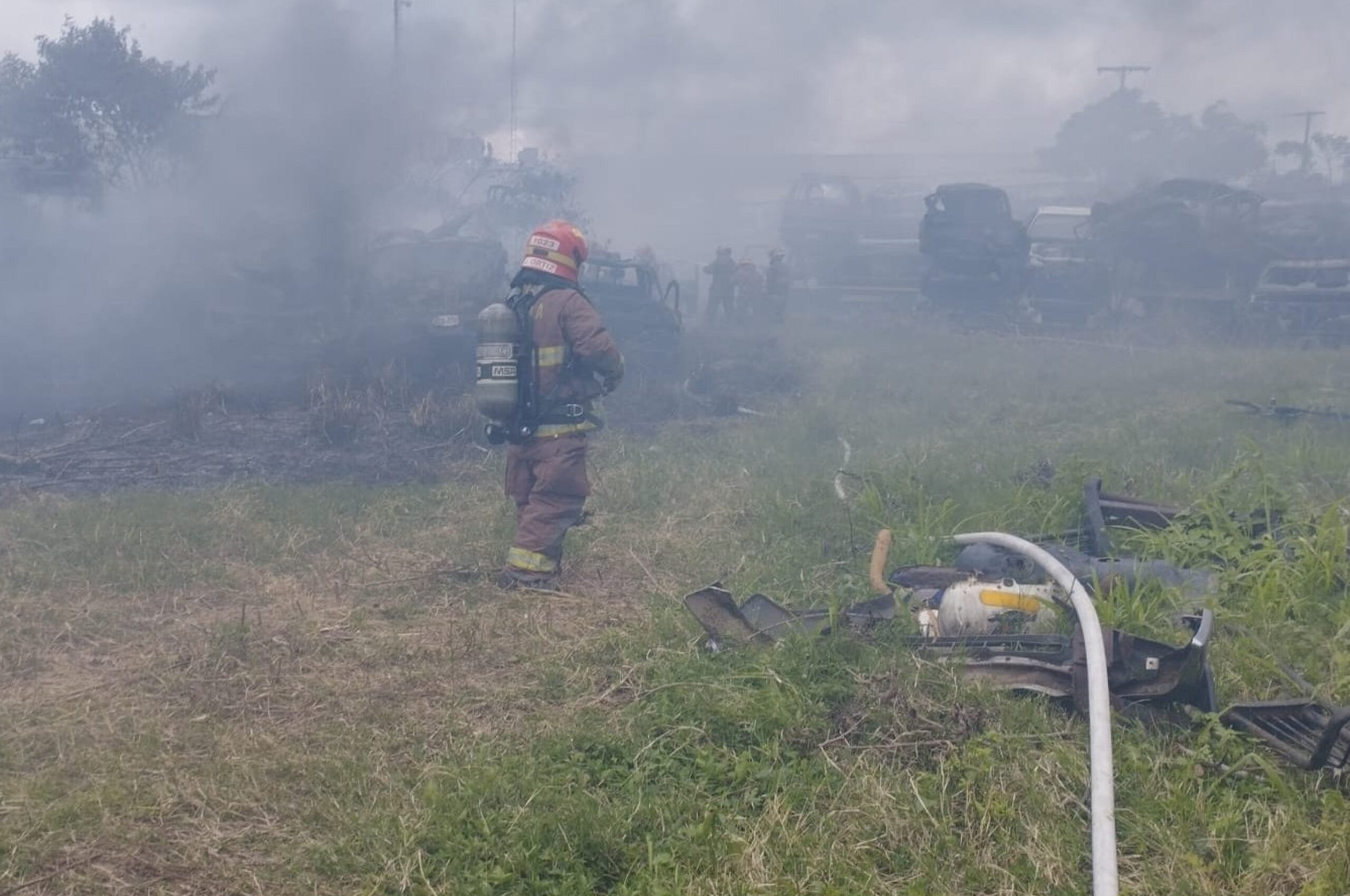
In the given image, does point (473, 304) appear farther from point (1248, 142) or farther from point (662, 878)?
point (1248, 142)

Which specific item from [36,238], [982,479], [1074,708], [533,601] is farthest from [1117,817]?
[36,238]

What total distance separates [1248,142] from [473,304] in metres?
30.6

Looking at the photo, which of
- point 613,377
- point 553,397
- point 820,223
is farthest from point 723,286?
point 553,397

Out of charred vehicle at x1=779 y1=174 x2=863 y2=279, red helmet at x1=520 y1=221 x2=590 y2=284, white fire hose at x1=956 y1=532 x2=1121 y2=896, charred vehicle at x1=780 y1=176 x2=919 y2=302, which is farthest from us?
charred vehicle at x1=779 y1=174 x2=863 y2=279

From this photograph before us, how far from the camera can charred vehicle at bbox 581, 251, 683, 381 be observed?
1381 cm

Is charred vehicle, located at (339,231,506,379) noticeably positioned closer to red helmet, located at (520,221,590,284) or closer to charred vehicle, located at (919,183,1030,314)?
red helmet, located at (520,221,590,284)

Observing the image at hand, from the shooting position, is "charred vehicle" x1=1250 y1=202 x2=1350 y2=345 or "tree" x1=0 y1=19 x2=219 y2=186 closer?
"charred vehicle" x1=1250 y1=202 x2=1350 y2=345

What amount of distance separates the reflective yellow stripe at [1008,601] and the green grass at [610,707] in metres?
0.28

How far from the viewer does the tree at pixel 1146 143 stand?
33625mm

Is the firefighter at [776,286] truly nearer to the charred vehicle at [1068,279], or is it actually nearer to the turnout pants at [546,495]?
the charred vehicle at [1068,279]

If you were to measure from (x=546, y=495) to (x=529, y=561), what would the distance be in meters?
0.37

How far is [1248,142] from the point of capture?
3466 centimetres

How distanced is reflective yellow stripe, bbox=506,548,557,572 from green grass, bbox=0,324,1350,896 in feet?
0.69

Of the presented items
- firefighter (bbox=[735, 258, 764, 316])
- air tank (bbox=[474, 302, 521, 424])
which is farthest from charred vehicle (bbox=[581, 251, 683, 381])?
air tank (bbox=[474, 302, 521, 424])
